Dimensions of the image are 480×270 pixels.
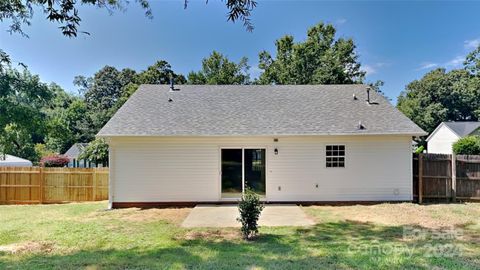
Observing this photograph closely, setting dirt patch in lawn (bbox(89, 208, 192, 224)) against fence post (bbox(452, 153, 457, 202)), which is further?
fence post (bbox(452, 153, 457, 202))

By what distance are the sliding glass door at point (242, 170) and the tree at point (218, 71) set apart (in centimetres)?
1659

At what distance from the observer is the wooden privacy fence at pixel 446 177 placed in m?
11.0

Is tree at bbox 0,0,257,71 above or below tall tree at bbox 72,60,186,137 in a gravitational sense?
below

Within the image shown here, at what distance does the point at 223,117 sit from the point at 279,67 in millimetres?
15294

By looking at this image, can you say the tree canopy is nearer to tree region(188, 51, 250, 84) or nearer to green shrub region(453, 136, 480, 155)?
green shrub region(453, 136, 480, 155)

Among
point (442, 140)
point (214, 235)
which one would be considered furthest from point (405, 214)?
point (442, 140)

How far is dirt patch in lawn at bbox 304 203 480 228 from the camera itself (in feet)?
26.6

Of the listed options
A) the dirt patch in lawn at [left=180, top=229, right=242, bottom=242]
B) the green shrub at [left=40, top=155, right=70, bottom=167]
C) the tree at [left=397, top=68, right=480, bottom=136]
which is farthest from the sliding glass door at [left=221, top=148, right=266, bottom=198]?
the tree at [left=397, top=68, right=480, bottom=136]

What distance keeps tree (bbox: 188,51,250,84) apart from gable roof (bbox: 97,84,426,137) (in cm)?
1287

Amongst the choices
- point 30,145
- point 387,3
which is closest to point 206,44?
point 387,3

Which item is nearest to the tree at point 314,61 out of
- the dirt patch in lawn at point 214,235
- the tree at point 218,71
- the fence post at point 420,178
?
the tree at point 218,71

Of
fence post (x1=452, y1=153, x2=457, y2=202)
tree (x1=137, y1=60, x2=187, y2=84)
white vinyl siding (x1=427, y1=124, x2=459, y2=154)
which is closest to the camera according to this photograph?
fence post (x1=452, y1=153, x2=457, y2=202)

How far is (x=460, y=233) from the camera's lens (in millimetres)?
6945

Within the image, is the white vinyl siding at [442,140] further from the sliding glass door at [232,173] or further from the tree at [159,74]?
the sliding glass door at [232,173]
